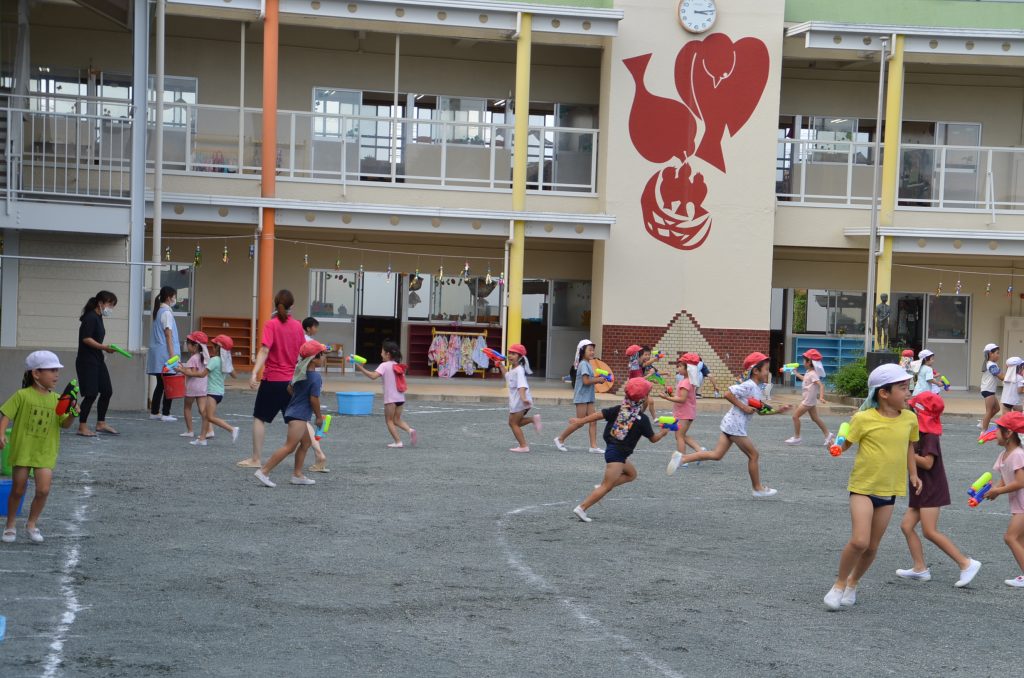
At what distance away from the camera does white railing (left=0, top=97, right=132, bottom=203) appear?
18.6 meters

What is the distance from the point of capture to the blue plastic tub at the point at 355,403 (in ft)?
62.4

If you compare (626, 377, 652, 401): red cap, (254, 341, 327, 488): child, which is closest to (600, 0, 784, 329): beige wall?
(254, 341, 327, 488): child

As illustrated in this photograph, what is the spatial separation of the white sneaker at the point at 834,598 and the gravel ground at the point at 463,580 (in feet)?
0.22

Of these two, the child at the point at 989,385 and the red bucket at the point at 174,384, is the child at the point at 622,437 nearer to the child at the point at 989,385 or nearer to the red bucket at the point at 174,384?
the red bucket at the point at 174,384

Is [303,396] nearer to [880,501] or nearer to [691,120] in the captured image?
[880,501]

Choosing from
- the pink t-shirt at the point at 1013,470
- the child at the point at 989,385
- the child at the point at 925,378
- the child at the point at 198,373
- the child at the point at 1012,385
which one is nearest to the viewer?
the pink t-shirt at the point at 1013,470

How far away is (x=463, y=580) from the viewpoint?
27.3 feet

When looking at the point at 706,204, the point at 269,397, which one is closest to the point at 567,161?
the point at 706,204

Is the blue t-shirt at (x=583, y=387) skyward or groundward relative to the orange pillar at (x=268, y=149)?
groundward

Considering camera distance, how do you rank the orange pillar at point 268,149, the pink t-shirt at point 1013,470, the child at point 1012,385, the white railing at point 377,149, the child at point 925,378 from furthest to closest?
the white railing at point 377,149, the orange pillar at point 268,149, the child at point 925,378, the child at point 1012,385, the pink t-shirt at point 1013,470

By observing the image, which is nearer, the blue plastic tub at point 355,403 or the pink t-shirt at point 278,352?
the pink t-shirt at point 278,352

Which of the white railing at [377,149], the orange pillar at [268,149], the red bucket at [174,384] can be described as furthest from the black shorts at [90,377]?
the white railing at [377,149]

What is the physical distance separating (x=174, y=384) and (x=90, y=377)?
1.39 meters

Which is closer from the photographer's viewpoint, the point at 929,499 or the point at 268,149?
the point at 929,499
